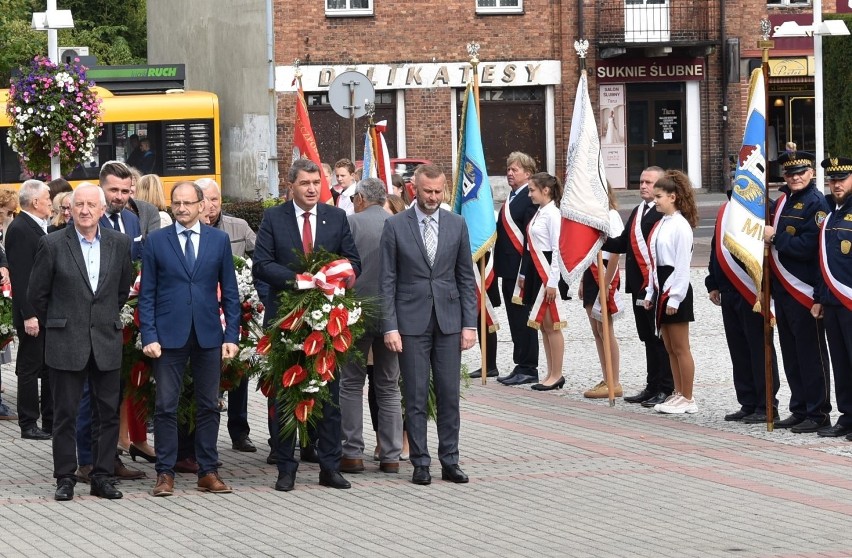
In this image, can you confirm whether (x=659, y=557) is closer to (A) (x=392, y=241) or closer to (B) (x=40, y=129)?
(A) (x=392, y=241)

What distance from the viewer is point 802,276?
458 inches

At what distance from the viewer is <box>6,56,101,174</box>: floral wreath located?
18.3m

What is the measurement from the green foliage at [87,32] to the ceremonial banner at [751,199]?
1308 inches

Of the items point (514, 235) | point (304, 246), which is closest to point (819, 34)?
point (514, 235)

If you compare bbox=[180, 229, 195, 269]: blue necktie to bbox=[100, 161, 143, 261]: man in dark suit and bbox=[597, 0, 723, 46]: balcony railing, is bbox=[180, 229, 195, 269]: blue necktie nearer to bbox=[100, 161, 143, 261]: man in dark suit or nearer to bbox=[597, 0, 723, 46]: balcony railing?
bbox=[100, 161, 143, 261]: man in dark suit

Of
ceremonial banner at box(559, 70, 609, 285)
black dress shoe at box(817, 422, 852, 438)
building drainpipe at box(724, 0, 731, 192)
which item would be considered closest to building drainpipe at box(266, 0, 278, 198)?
building drainpipe at box(724, 0, 731, 192)

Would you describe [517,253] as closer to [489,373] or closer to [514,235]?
[514,235]

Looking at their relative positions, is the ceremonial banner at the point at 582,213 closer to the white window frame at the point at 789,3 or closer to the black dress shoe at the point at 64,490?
the black dress shoe at the point at 64,490

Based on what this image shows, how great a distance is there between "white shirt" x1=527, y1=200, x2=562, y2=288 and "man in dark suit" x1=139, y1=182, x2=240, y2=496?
4998mm

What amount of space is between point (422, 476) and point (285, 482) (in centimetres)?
86

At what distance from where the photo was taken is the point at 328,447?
31.9 ft

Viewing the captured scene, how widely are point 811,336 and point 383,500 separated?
402 centimetres

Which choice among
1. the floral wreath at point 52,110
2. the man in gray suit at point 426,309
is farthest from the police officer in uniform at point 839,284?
the floral wreath at point 52,110

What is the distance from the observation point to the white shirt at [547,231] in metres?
14.0
